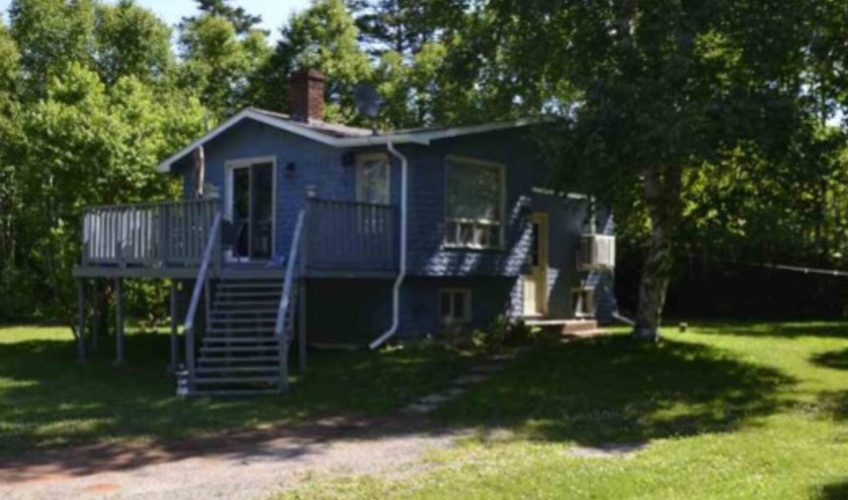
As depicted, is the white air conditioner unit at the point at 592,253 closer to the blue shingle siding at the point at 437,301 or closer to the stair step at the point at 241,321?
the blue shingle siding at the point at 437,301

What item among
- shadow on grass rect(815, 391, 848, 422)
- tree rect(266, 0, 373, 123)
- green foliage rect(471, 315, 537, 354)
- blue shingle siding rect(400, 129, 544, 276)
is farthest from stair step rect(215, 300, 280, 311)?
tree rect(266, 0, 373, 123)

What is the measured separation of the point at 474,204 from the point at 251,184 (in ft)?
14.7

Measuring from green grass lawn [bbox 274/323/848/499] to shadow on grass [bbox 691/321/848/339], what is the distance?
1767mm

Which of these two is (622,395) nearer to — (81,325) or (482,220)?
(482,220)

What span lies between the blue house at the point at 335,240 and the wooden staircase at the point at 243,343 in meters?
0.03

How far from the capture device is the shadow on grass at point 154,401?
10812mm

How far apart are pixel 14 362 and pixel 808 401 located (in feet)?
43.1

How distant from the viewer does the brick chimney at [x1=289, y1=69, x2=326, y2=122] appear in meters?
20.6

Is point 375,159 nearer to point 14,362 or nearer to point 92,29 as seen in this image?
point 14,362

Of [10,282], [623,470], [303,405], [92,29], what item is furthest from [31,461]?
[92,29]

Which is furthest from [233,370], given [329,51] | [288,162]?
[329,51]

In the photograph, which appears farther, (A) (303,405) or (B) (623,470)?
(A) (303,405)

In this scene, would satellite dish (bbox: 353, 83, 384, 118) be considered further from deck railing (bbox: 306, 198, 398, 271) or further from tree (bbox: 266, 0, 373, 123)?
tree (bbox: 266, 0, 373, 123)

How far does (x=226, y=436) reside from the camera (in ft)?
36.8
